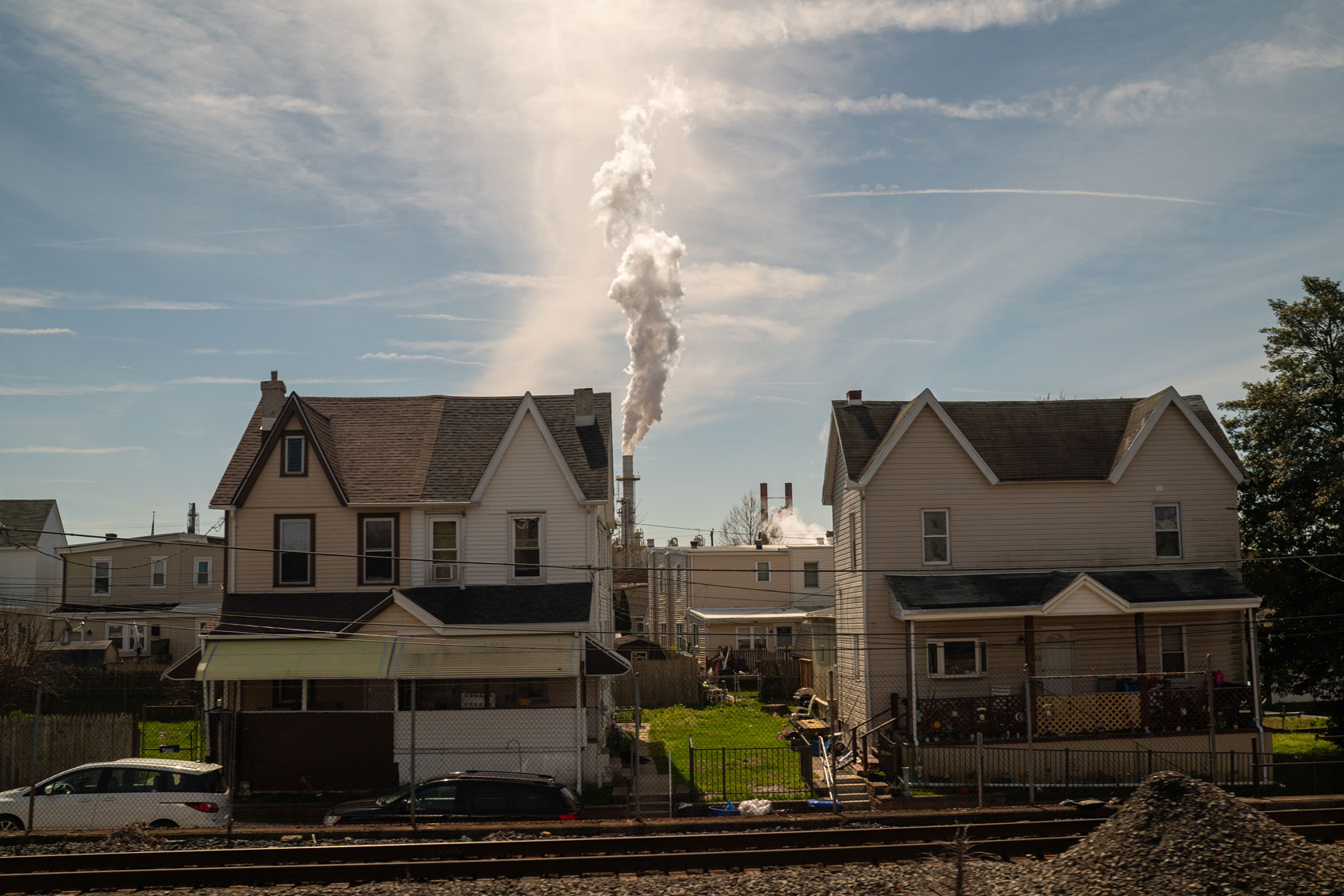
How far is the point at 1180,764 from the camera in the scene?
26062mm

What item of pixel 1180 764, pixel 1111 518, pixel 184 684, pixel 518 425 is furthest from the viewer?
pixel 184 684

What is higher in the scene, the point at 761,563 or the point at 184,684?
the point at 761,563

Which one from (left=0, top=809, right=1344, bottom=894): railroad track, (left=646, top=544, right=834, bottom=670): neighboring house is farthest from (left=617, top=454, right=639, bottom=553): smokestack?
(left=0, top=809, right=1344, bottom=894): railroad track

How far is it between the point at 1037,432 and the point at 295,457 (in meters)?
21.6

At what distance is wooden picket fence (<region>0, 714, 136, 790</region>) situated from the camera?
73.3ft

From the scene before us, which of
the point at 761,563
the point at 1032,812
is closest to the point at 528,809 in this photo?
the point at 1032,812

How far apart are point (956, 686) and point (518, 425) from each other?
14083 millimetres

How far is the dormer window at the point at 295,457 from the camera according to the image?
27.8 meters

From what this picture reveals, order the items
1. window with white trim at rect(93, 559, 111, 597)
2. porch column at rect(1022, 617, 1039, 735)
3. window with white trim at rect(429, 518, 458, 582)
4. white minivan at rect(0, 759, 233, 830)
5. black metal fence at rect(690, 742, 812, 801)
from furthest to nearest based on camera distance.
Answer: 1. window with white trim at rect(93, 559, 111, 597)
2. window with white trim at rect(429, 518, 458, 582)
3. porch column at rect(1022, 617, 1039, 735)
4. black metal fence at rect(690, 742, 812, 801)
5. white minivan at rect(0, 759, 233, 830)

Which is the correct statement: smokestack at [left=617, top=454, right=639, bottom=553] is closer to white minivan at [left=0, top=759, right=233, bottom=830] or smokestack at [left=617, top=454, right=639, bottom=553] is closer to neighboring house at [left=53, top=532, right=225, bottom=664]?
neighboring house at [left=53, top=532, right=225, bottom=664]

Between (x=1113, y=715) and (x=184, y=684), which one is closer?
(x=1113, y=715)

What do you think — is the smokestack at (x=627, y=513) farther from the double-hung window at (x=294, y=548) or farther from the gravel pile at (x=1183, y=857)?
the gravel pile at (x=1183, y=857)

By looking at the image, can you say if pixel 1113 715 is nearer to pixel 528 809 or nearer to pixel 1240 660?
pixel 1240 660

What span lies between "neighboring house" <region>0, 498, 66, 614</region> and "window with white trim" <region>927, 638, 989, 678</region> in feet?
152
